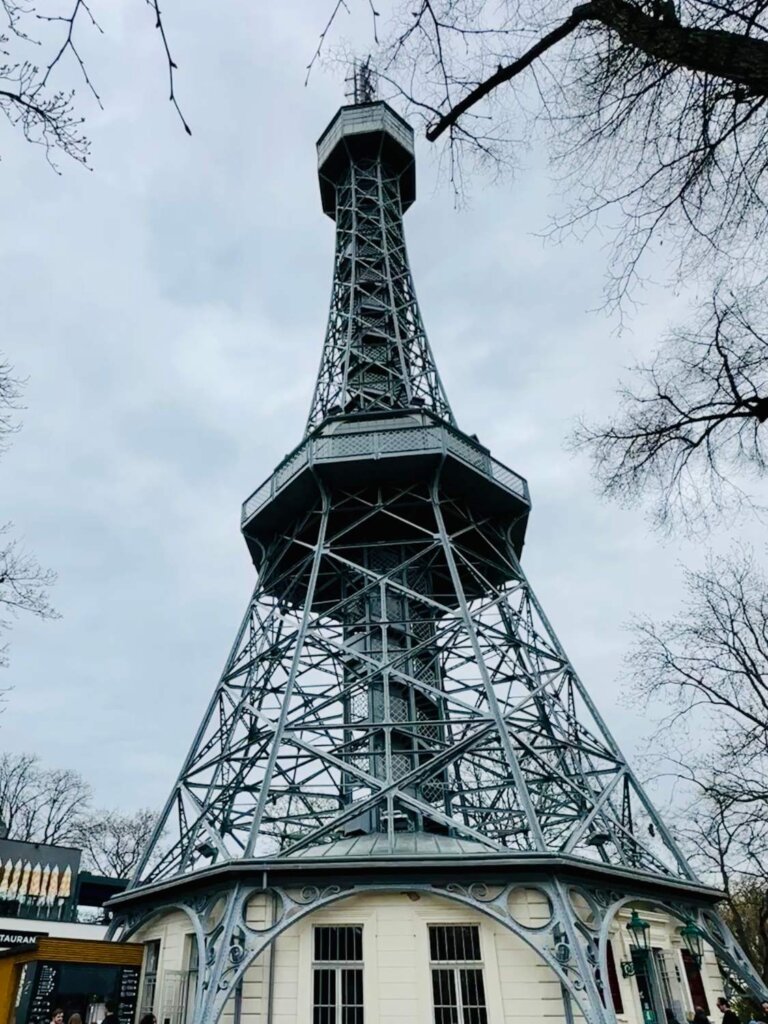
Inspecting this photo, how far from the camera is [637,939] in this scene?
13.3 metres

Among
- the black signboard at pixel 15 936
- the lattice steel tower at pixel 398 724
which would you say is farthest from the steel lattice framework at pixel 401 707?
the black signboard at pixel 15 936

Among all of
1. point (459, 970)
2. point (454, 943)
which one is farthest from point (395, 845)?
point (459, 970)

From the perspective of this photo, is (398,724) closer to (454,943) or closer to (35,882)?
(454,943)

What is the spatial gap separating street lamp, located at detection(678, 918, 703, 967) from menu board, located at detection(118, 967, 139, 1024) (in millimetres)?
10219

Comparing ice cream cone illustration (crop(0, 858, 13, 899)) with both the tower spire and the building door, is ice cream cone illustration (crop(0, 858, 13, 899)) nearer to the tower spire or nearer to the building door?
the building door

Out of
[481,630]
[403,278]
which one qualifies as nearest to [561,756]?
[481,630]

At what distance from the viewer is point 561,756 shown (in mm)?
17328

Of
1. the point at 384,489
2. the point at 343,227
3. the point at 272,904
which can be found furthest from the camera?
the point at 343,227

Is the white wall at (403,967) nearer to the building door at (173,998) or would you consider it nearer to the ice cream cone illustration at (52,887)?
the building door at (173,998)

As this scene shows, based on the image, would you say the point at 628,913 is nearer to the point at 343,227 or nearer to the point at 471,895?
the point at 471,895

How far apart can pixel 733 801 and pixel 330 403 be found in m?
16.6

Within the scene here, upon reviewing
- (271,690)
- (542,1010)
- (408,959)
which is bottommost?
(542,1010)

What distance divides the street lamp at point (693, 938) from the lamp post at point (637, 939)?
0.70 meters

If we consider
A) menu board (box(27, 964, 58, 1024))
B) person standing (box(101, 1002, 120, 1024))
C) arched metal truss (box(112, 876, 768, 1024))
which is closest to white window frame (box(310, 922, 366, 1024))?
arched metal truss (box(112, 876, 768, 1024))
